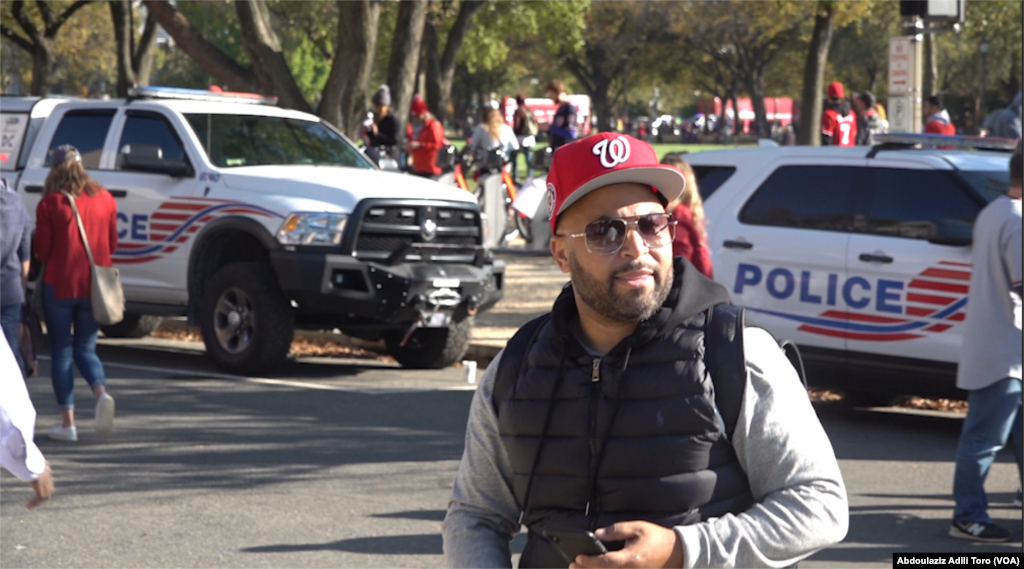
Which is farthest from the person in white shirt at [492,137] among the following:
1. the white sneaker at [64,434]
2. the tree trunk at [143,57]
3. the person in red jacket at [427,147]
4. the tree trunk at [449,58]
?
the tree trunk at [143,57]

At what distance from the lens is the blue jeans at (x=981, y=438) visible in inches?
247

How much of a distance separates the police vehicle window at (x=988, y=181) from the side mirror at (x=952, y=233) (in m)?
0.24

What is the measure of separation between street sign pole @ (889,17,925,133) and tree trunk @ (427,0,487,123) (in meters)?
19.0

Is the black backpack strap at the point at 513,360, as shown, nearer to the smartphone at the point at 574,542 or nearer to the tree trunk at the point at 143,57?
the smartphone at the point at 574,542

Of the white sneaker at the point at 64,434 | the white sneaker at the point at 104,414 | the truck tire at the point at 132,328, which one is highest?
→ the white sneaker at the point at 104,414

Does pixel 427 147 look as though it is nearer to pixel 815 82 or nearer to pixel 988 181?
pixel 815 82

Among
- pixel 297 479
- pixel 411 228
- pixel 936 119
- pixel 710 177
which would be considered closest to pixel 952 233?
pixel 710 177

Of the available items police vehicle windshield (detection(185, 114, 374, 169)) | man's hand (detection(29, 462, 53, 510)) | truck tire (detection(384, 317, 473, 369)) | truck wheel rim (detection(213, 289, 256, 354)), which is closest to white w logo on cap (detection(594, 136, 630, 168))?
man's hand (detection(29, 462, 53, 510))

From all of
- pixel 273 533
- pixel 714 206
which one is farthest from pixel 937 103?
pixel 273 533

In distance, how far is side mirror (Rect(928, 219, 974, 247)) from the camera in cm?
840

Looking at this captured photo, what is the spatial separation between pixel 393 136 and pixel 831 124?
19.6ft

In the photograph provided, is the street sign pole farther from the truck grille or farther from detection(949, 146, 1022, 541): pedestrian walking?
detection(949, 146, 1022, 541): pedestrian walking

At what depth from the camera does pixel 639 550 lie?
229 centimetres

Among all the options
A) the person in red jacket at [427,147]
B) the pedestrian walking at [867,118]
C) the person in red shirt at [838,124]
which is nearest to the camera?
the person in red shirt at [838,124]
